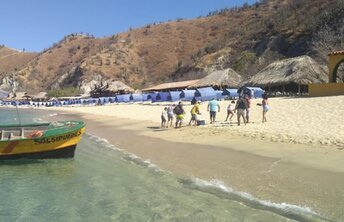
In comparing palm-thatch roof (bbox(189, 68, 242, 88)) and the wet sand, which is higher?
palm-thatch roof (bbox(189, 68, 242, 88))

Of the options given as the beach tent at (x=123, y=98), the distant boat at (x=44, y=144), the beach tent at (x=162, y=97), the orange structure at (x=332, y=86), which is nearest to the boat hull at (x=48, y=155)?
the distant boat at (x=44, y=144)

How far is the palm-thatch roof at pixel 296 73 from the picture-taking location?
36469 mm

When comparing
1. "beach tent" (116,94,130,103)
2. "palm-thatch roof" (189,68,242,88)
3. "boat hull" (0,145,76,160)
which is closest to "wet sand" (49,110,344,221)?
"boat hull" (0,145,76,160)

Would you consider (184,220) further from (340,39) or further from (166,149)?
(340,39)

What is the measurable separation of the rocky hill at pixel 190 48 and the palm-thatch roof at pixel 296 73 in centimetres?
885

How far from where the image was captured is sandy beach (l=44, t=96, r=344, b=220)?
30.9ft

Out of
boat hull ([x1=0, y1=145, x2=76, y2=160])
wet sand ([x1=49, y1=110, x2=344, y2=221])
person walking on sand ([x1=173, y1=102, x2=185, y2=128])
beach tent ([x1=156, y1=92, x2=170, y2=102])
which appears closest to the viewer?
wet sand ([x1=49, y1=110, x2=344, y2=221])

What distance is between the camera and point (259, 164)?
40.5 ft

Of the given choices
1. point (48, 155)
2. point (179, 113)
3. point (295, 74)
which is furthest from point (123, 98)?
point (48, 155)

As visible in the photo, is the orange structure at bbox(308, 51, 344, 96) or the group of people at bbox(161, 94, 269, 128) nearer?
the group of people at bbox(161, 94, 269, 128)

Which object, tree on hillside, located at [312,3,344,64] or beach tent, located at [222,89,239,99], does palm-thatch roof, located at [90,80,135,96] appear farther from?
beach tent, located at [222,89,239,99]

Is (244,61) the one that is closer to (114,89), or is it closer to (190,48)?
(114,89)

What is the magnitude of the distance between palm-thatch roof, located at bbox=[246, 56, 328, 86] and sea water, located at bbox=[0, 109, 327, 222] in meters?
25.0

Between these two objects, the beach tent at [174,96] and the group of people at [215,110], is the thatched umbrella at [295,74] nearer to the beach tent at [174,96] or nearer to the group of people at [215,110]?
the beach tent at [174,96]
